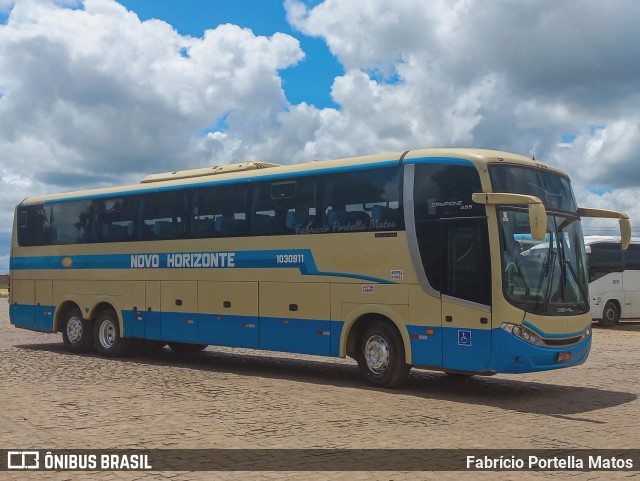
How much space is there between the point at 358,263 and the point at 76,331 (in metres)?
8.95

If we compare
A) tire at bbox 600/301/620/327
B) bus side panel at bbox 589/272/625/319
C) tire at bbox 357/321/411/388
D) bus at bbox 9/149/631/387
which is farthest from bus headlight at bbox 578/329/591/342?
tire at bbox 600/301/620/327

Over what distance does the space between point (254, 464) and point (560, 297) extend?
626cm

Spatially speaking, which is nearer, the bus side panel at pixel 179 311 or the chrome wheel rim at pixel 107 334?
the bus side panel at pixel 179 311

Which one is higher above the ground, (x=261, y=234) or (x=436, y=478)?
(x=261, y=234)

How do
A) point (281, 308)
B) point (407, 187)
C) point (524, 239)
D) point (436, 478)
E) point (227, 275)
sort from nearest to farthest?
point (436, 478)
point (524, 239)
point (407, 187)
point (281, 308)
point (227, 275)

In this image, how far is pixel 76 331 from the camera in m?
19.6

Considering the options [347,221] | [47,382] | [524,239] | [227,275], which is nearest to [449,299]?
[524,239]

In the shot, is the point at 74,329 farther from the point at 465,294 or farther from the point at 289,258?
the point at 465,294

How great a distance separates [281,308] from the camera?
14.9 metres

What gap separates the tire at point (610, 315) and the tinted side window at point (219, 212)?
18890mm

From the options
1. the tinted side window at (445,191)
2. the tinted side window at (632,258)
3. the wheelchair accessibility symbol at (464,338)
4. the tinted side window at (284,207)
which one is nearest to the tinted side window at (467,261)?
the tinted side window at (445,191)

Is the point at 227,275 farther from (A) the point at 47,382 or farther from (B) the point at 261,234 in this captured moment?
(A) the point at 47,382

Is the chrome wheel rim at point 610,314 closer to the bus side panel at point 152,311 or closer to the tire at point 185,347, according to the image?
the tire at point 185,347

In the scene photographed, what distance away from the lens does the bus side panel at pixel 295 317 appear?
46.4ft
